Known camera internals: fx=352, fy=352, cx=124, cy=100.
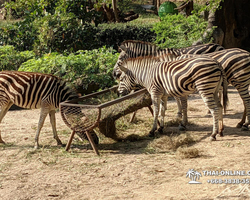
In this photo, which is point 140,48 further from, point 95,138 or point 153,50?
point 95,138

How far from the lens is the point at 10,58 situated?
38.0ft

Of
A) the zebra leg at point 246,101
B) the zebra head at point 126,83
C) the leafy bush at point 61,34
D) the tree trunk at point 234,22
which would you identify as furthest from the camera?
the leafy bush at point 61,34

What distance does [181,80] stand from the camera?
659 cm

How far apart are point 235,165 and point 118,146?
7.49 ft

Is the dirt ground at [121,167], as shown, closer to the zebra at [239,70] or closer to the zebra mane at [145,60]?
the zebra at [239,70]

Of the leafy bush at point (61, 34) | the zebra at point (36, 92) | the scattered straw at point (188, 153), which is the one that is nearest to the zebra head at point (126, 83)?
the zebra at point (36, 92)

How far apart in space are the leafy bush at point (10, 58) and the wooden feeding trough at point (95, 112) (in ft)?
16.8

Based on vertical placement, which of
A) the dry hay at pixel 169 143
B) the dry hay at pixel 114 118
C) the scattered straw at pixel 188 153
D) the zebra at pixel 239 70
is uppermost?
the zebra at pixel 239 70

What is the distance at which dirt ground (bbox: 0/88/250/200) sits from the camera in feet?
15.0

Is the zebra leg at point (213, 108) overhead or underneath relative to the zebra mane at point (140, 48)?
underneath

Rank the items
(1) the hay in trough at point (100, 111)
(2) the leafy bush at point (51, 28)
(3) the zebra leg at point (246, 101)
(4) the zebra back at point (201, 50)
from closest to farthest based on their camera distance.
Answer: (1) the hay in trough at point (100, 111)
(3) the zebra leg at point (246, 101)
(4) the zebra back at point (201, 50)
(2) the leafy bush at point (51, 28)

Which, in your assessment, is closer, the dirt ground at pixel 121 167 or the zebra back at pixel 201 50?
the dirt ground at pixel 121 167

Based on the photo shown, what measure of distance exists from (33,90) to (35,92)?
0.05 m

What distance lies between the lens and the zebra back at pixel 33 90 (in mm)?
6574
